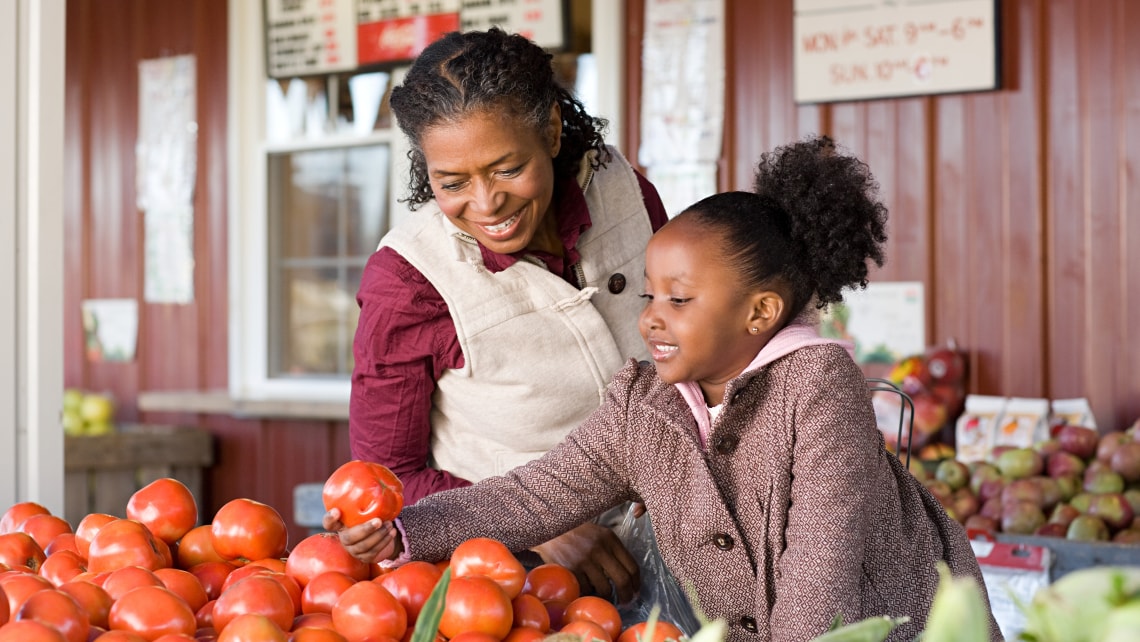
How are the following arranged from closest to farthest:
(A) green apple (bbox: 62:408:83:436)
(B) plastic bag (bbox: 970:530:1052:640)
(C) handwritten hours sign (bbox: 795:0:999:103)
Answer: (B) plastic bag (bbox: 970:530:1052:640) < (C) handwritten hours sign (bbox: 795:0:999:103) < (A) green apple (bbox: 62:408:83:436)

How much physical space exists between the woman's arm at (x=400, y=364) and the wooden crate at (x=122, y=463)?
10.3 ft

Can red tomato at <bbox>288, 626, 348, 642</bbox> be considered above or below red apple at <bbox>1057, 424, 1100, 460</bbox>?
above

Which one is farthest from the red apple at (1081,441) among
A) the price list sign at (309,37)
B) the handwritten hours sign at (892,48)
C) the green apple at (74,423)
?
the green apple at (74,423)

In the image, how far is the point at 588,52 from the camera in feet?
14.1

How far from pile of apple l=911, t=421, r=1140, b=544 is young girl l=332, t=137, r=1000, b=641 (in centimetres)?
150

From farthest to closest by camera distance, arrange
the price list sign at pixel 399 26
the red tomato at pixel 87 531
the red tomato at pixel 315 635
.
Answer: the price list sign at pixel 399 26, the red tomato at pixel 87 531, the red tomato at pixel 315 635

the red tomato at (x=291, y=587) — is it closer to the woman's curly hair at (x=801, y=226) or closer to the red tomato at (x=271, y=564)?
the red tomato at (x=271, y=564)

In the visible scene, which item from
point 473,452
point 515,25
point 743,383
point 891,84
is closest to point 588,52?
point 515,25

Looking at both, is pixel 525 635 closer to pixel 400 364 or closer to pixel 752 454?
pixel 752 454

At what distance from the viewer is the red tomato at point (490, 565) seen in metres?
1.33

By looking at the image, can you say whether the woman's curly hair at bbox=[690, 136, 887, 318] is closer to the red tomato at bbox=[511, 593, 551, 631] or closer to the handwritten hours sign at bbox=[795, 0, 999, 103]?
the red tomato at bbox=[511, 593, 551, 631]

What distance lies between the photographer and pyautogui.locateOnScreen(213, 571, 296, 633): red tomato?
3.89 ft

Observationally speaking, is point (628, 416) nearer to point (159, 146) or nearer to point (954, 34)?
point (954, 34)

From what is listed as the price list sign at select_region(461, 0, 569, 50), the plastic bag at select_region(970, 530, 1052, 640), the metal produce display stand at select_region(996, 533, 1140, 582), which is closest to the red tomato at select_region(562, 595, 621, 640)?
the plastic bag at select_region(970, 530, 1052, 640)
